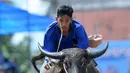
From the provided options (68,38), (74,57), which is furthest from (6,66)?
(74,57)

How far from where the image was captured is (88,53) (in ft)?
32.0

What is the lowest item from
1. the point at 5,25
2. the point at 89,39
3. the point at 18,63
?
the point at 18,63

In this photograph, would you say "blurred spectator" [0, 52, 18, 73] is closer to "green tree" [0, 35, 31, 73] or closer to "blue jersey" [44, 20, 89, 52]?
"green tree" [0, 35, 31, 73]

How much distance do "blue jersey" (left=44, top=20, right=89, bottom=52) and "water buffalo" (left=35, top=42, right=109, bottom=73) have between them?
470mm

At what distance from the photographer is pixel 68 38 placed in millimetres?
10320

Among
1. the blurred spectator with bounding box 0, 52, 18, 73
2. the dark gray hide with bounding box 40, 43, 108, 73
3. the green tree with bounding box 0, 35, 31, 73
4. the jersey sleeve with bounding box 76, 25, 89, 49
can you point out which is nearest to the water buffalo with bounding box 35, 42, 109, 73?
the dark gray hide with bounding box 40, 43, 108, 73

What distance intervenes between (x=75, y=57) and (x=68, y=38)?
80cm

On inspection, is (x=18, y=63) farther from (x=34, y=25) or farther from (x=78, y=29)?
(x=78, y=29)

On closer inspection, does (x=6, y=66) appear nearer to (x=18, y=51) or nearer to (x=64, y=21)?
(x=18, y=51)

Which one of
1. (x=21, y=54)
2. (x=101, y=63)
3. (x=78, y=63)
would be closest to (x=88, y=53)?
(x=78, y=63)

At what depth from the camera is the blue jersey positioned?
10.3 meters

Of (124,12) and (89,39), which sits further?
(124,12)

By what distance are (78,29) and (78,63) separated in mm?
969

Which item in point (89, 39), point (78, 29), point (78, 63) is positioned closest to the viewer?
point (78, 63)
